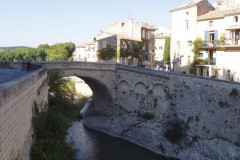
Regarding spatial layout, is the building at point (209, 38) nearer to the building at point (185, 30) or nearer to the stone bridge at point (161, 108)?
the building at point (185, 30)

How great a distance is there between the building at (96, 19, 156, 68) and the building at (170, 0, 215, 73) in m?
9.46

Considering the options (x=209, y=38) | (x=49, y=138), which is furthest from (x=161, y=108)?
(x=49, y=138)

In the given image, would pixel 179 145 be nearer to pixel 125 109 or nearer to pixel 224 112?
pixel 224 112

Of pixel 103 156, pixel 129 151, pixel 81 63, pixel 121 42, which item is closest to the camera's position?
pixel 103 156

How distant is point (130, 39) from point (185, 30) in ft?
37.8

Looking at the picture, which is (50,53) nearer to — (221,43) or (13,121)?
(221,43)

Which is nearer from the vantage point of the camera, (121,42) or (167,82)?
(167,82)

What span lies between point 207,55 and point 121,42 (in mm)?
14768

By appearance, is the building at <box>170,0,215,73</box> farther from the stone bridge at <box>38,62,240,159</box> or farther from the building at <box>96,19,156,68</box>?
the building at <box>96,19,156,68</box>

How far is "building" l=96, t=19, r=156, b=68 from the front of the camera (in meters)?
39.2

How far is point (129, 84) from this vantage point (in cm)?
2766

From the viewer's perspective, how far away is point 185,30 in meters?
30.0

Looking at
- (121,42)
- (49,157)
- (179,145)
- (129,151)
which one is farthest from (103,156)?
(121,42)

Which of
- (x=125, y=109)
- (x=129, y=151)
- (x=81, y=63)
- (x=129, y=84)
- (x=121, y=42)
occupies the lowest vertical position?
(x=129, y=151)
